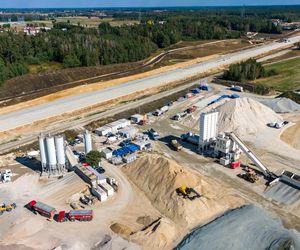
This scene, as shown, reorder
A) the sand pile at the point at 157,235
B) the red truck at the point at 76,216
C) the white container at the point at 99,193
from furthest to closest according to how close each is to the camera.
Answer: the white container at the point at 99,193, the red truck at the point at 76,216, the sand pile at the point at 157,235

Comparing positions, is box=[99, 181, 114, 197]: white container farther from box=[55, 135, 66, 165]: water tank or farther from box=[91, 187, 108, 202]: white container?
box=[55, 135, 66, 165]: water tank

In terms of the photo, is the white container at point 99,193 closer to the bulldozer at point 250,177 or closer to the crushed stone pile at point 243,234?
the crushed stone pile at point 243,234

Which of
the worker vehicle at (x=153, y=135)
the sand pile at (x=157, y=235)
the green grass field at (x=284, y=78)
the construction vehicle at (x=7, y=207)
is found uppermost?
the green grass field at (x=284, y=78)

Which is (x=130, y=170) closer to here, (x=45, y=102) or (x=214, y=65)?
(x=45, y=102)

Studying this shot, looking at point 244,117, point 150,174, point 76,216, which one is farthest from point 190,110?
point 76,216

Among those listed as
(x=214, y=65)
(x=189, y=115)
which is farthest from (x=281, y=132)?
(x=214, y=65)

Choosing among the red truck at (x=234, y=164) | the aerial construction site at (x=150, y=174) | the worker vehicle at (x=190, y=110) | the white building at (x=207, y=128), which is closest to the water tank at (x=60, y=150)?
the aerial construction site at (x=150, y=174)
